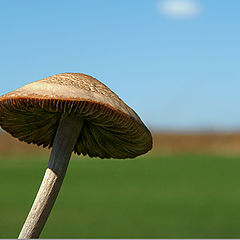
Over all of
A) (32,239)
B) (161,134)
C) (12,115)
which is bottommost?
(32,239)

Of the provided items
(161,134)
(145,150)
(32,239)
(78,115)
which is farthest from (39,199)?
(161,134)

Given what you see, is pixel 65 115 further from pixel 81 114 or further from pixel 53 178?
pixel 53 178

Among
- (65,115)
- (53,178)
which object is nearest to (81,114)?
(65,115)

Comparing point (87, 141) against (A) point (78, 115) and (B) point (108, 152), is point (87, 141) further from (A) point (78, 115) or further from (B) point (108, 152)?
(A) point (78, 115)

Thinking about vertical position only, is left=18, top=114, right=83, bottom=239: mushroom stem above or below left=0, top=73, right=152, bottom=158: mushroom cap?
below

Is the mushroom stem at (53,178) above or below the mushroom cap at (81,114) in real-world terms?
below
